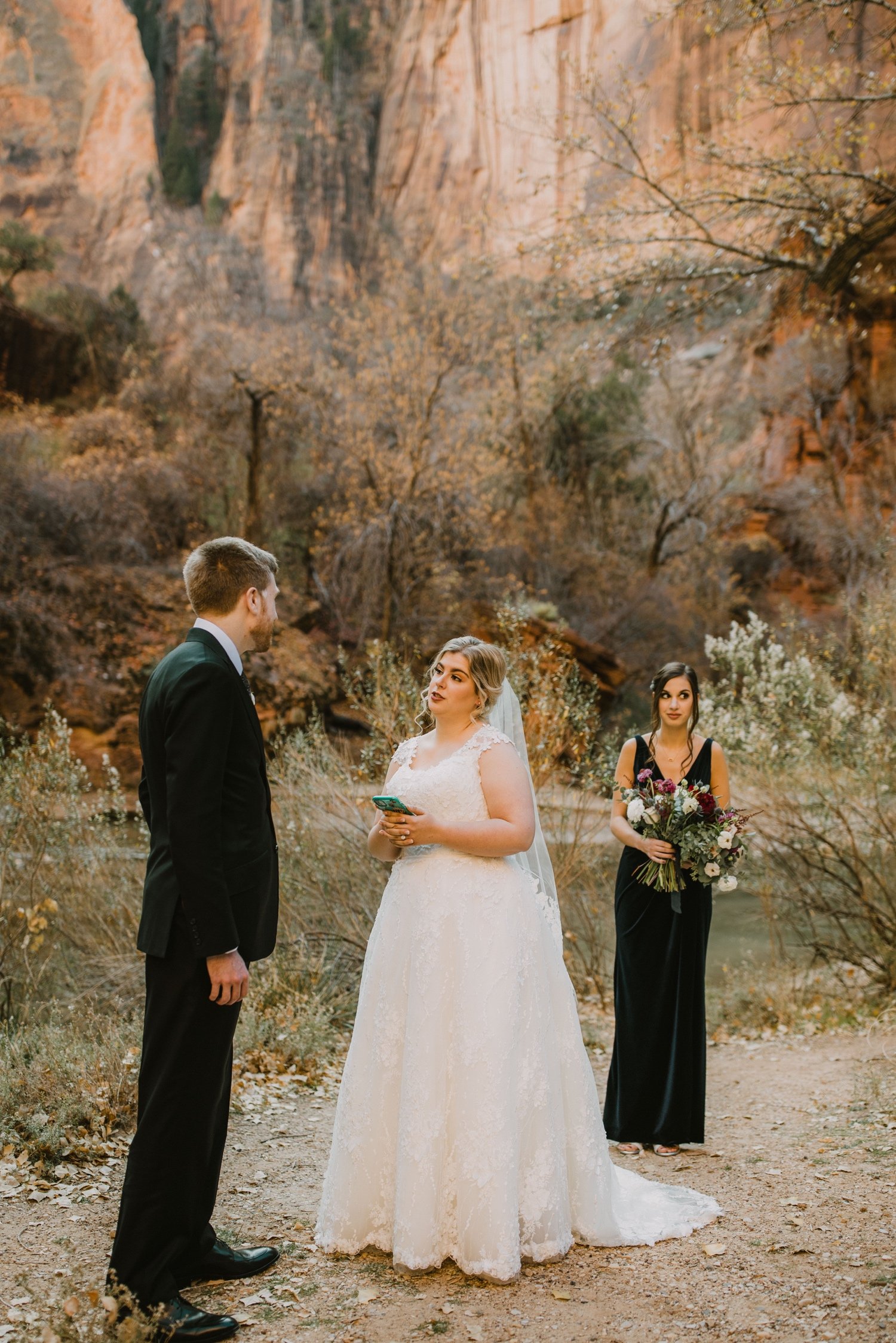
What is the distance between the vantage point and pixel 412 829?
325 cm

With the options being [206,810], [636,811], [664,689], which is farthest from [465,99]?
[206,810]

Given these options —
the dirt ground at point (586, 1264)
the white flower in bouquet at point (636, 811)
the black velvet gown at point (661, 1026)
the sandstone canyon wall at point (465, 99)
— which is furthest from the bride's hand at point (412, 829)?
the sandstone canyon wall at point (465, 99)

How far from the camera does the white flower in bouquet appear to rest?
4.50 metres

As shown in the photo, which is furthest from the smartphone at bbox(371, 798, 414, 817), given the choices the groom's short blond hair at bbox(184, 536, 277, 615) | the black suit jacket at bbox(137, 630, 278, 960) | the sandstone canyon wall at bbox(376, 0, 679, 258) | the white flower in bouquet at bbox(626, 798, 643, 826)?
the sandstone canyon wall at bbox(376, 0, 679, 258)

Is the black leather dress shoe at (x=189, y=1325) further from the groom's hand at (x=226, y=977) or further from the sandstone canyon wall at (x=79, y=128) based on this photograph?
the sandstone canyon wall at (x=79, y=128)

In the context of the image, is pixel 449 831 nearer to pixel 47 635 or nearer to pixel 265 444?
pixel 47 635

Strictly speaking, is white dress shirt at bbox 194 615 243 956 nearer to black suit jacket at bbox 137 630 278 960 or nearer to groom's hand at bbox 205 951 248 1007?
black suit jacket at bbox 137 630 278 960

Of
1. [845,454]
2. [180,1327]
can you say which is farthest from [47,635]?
[845,454]

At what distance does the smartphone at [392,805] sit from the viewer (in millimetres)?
3142

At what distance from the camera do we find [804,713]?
445 inches

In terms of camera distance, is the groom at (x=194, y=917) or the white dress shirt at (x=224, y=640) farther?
the white dress shirt at (x=224, y=640)

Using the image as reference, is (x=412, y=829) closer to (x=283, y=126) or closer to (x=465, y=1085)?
(x=465, y=1085)

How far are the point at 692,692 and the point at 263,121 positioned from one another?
140ft

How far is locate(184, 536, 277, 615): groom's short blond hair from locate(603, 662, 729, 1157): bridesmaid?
2171mm
